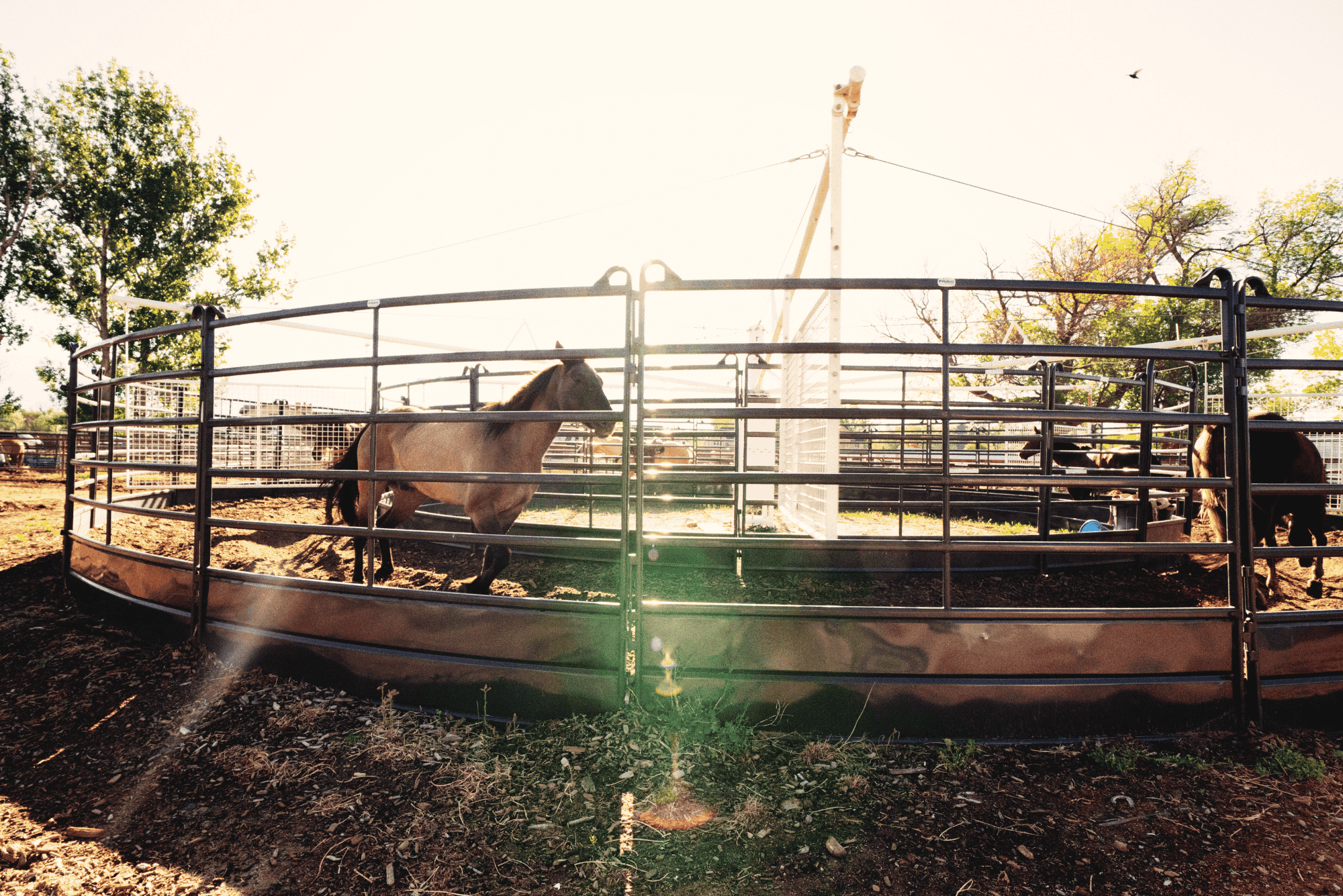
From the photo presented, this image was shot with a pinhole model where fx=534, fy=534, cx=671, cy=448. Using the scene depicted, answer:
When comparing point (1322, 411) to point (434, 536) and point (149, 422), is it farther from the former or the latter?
point (149, 422)

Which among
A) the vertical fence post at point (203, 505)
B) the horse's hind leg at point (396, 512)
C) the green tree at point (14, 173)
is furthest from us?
the green tree at point (14, 173)

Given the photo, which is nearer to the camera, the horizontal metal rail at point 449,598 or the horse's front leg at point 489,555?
the horizontal metal rail at point 449,598

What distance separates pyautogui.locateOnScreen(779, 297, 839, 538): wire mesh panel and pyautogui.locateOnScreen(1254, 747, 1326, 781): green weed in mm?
3398

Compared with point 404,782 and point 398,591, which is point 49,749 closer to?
point 398,591

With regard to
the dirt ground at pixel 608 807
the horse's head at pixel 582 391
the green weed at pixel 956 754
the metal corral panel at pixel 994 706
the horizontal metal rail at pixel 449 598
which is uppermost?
the horse's head at pixel 582 391

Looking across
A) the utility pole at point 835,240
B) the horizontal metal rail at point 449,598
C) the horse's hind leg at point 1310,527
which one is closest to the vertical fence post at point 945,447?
the horizontal metal rail at point 449,598

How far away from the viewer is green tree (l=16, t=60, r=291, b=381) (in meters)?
17.3

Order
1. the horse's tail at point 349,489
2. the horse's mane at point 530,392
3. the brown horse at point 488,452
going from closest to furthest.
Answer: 1. the brown horse at point 488,452
2. the horse's mane at point 530,392
3. the horse's tail at point 349,489

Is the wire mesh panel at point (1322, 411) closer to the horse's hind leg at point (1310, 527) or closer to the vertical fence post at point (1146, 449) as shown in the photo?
the horse's hind leg at point (1310, 527)

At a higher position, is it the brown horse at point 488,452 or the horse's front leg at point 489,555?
the brown horse at point 488,452

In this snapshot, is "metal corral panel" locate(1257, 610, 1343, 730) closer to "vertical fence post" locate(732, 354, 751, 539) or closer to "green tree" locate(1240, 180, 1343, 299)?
"vertical fence post" locate(732, 354, 751, 539)

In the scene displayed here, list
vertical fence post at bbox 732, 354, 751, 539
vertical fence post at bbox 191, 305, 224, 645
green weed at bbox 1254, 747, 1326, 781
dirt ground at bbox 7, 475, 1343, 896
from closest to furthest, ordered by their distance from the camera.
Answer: dirt ground at bbox 7, 475, 1343, 896 → green weed at bbox 1254, 747, 1326, 781 → vertical fence post at bbox 191, 305, 224, 645 → vertical fence post at bbox 732, 354, 751, 539

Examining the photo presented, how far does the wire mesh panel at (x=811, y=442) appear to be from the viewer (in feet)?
18.3

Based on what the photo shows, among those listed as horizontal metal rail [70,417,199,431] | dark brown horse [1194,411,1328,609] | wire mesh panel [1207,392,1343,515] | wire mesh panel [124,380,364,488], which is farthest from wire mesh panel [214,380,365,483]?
wire mesh panel [1207,392,1343,515]
